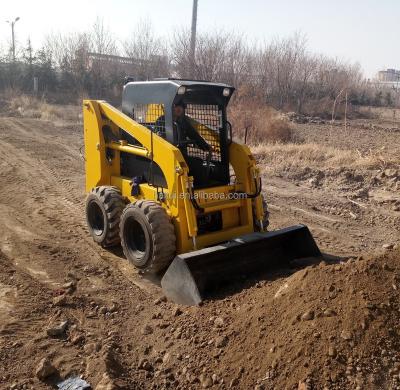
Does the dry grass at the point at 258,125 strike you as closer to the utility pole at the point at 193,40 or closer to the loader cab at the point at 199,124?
the utility pole at the point at 193,40

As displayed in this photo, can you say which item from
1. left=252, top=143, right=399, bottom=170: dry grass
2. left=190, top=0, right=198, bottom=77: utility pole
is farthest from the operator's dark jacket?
left=190, top=0, right=198, bottom=77: utility pole

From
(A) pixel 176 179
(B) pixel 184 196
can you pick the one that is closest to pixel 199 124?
(A) pixel 176 179

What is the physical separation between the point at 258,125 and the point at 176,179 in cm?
1067

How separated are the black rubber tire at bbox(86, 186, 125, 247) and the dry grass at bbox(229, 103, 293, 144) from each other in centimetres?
914

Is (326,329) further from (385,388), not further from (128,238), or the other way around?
(128,238)

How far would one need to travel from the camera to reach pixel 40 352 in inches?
140

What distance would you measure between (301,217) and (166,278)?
12.1ft

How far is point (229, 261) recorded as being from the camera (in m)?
4.63

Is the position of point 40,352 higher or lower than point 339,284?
lower

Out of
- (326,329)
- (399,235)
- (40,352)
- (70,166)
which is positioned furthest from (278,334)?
(70,166)

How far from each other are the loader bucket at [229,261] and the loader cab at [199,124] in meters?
0.94

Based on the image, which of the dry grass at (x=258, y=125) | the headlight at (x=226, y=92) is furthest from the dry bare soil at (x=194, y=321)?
the dry grass at (x=258, y=125)

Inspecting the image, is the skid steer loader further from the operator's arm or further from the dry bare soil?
the dry bare soil

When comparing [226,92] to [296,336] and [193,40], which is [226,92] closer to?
[296,336]
